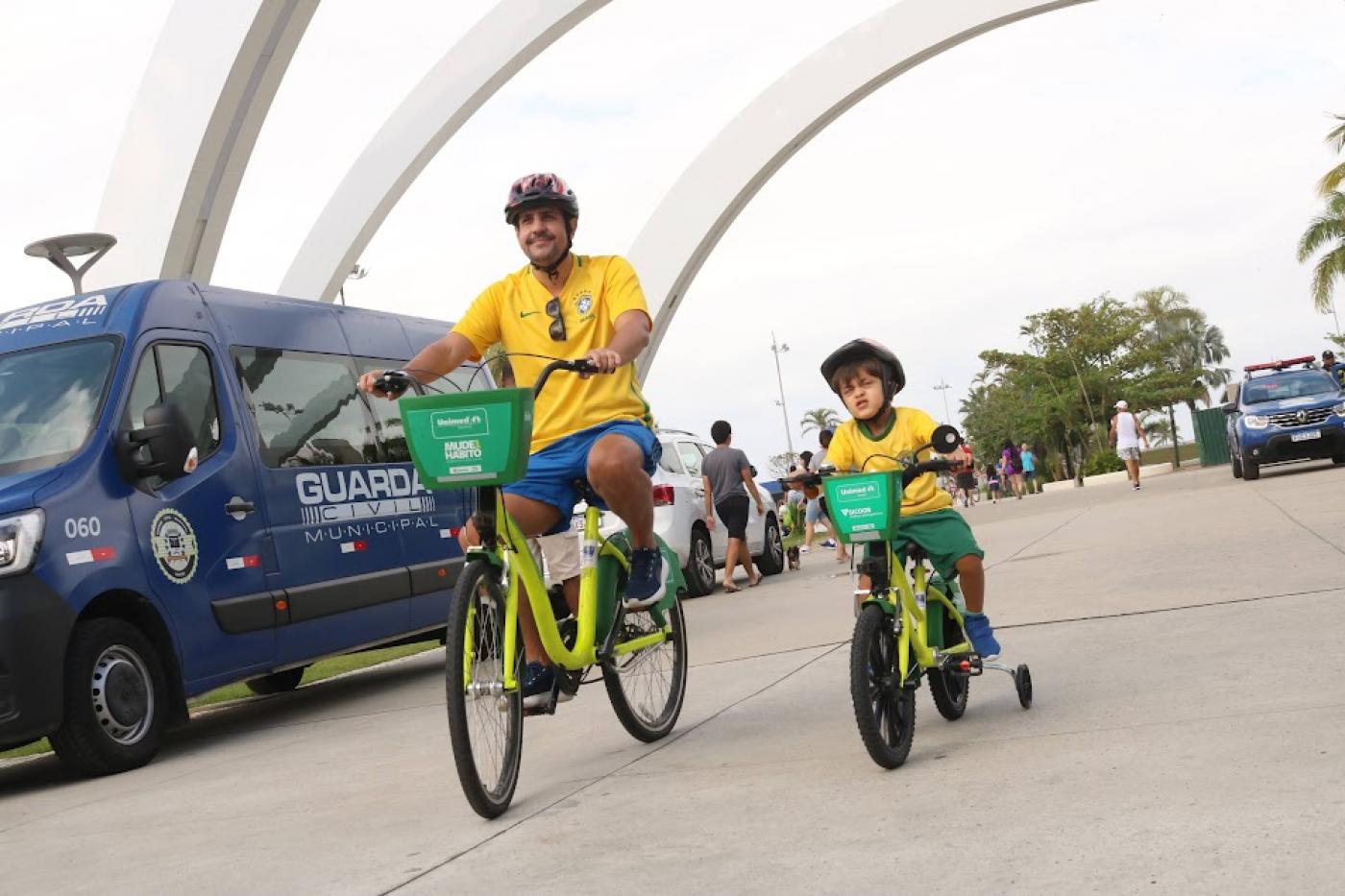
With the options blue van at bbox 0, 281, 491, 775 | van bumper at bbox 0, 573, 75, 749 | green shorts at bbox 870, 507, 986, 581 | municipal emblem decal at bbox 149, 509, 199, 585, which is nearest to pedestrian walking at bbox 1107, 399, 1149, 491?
blue van at bbox 0, 281, 491, 775

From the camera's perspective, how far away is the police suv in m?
21.5

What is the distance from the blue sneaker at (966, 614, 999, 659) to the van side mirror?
4100mm

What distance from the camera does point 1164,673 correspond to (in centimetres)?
607

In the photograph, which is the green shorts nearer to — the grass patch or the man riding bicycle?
the man riding bicycle

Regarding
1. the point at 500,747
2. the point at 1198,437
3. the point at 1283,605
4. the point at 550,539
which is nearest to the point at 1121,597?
the point at 1283,605

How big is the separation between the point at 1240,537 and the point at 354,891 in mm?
9303

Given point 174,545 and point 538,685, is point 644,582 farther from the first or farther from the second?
point 174,545

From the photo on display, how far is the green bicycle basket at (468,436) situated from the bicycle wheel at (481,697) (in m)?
0.31

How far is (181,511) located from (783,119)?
938 inches

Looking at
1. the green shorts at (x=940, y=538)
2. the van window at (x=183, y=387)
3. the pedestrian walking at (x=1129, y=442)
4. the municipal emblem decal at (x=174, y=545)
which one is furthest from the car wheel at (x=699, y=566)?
the pedestrian walking at (x=1129, y=442)

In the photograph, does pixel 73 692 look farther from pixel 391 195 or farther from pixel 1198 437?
pixel 1198 437

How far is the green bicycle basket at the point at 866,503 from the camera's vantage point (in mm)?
5031

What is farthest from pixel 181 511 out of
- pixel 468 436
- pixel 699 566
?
pixel 699 566

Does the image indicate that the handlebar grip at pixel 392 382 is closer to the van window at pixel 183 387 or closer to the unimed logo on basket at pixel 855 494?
the unimed logo on basket at pixel 855 494
